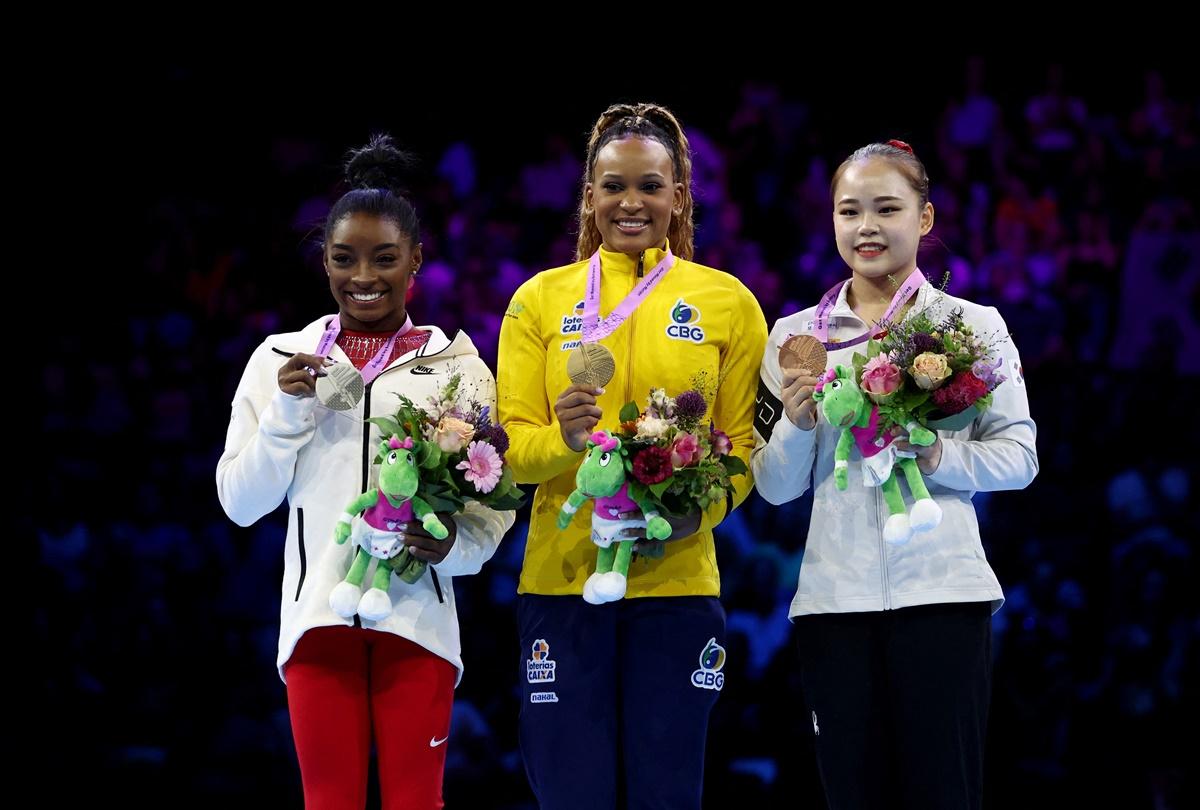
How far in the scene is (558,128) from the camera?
502 centimetres

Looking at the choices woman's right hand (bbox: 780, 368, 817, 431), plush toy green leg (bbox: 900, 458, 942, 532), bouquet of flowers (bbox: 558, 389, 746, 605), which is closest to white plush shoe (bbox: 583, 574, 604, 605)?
bouquet of flowers (bbox: 558, 389, 746, 605)

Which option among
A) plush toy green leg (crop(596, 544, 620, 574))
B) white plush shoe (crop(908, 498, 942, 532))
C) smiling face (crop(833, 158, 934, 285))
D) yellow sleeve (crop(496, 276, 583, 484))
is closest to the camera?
white plush shoe (crop(908, 498, 942, 532))

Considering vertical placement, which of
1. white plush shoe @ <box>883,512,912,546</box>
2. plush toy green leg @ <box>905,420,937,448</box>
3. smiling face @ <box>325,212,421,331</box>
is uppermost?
smiling face @ <box>325,212,421,331</box>

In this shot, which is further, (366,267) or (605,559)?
(366,267)

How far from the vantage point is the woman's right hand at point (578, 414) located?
2502 millimetres

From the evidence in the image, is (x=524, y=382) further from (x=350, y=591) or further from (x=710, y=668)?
(x=710, y=668)

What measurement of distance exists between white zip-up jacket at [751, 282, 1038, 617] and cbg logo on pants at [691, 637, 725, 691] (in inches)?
7.2

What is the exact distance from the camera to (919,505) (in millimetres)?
2428

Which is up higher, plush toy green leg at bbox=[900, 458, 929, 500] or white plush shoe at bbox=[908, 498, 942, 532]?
plush toy green leg at bbox=[900, 458, 929, 500]

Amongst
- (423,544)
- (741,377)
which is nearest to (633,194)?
(741,377)

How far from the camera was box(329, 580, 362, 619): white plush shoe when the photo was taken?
2.50 metres

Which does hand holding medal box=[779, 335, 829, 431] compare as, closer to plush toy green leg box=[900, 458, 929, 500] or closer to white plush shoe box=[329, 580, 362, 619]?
plush toy green leg box=[900, 458, 929, 500]

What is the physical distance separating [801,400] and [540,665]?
2.51 ft

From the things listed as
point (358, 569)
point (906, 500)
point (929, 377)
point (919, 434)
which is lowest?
point (358, 569)
